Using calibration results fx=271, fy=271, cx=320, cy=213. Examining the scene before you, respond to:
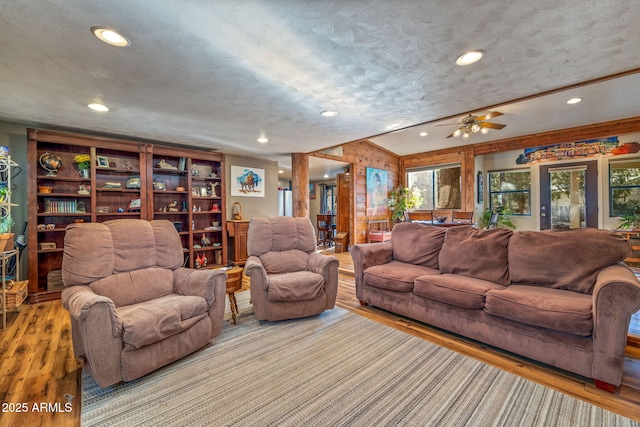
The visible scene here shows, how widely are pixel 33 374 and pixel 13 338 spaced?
2.98ft

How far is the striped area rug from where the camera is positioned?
1.53 m

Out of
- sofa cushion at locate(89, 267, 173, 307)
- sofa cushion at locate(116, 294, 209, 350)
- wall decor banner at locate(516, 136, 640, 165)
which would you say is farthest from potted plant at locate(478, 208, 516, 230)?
sofa cushion at locate(89, 267, 173, 307)

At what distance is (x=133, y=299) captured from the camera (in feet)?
7.27

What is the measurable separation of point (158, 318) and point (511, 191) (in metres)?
7.45

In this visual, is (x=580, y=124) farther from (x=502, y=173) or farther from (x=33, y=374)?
(x=33, y=374)

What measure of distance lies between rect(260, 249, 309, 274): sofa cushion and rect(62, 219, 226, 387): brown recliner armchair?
773mm

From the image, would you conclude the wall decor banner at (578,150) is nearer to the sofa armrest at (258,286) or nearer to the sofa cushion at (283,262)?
the sofa cushion at (283,262)

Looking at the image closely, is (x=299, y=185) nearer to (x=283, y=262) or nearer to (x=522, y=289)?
(x=283, y=262)

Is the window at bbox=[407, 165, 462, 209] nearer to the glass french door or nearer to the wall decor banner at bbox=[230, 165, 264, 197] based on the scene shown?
the glass french door

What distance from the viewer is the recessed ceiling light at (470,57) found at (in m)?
1.91

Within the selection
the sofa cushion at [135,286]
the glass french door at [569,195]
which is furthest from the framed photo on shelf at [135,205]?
the glass french door at [569,195]

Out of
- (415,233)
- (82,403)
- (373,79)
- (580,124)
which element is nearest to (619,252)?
(415,233)

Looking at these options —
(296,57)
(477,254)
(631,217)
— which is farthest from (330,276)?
(631,217)

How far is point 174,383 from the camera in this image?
184 centimetres
